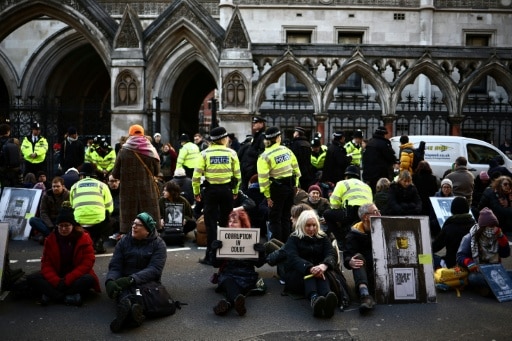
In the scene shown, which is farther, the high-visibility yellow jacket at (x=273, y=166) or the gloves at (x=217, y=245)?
the high-visibility yellow jacket at (x=273, y=166)

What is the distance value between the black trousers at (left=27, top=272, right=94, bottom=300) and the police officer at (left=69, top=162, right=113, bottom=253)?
2.15m

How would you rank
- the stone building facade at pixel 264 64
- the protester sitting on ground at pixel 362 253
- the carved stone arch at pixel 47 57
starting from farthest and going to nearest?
the carved stone arch at pixel 47 57
the stone building facade at pixel 264 64
the protester sitting on ground at pixel 362 253

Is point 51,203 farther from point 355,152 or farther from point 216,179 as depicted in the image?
point 355,152

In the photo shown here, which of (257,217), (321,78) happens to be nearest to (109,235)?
(257,217)

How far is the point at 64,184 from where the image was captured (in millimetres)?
10695

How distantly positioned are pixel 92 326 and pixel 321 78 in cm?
1770

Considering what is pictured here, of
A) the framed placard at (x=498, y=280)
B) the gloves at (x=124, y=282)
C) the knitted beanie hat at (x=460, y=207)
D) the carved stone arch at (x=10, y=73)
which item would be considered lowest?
the framed placard at (x=498, y=280)

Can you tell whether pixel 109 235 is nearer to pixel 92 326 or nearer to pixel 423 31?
pixel 92 326

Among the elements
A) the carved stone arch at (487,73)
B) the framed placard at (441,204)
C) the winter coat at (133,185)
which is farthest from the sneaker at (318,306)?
the carved stone arch at (487,73)

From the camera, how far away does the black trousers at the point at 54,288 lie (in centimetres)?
675

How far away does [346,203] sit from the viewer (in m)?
9.09

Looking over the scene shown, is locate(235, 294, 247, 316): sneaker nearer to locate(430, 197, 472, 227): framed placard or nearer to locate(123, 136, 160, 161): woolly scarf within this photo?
locate(123, 136, 160, 161): woolly scarf

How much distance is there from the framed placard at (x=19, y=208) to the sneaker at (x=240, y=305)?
578cm

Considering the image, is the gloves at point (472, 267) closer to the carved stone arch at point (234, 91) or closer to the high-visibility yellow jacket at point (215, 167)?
the high-visibility yellow jacket at point (215, 167)
